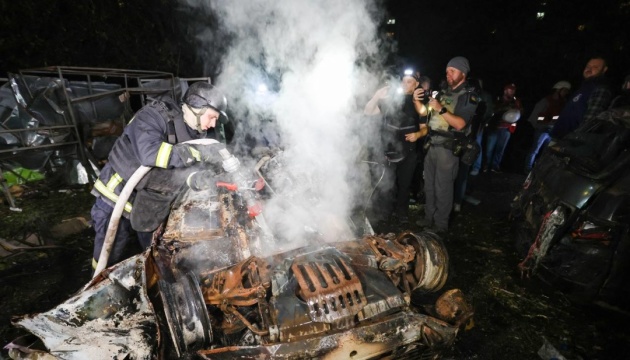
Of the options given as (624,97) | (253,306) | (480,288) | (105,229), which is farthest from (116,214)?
(624,97)

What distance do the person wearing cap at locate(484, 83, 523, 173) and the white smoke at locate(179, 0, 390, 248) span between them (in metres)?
Result: 3.68

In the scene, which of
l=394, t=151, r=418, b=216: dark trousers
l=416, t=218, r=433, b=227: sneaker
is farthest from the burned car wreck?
l=394, t=151, r=418, b=216: dark trousers

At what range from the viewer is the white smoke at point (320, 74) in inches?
162

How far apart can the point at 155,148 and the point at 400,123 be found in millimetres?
3656

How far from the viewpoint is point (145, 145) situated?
2916 mm

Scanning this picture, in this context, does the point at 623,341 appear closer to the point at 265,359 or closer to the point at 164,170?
the point at 265,359

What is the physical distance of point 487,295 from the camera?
3568 millimetres

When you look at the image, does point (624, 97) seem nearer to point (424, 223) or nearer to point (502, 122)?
point (502, 122)

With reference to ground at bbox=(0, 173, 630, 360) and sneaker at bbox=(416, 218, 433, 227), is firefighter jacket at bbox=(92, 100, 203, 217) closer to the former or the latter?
ground at bbox=(0, 173, 630, 360)

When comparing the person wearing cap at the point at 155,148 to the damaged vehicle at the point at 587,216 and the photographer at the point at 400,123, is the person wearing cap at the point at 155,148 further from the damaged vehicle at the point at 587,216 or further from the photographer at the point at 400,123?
the damaged vehicle at the point at 587,216

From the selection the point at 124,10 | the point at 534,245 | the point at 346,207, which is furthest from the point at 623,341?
the point at 124,10

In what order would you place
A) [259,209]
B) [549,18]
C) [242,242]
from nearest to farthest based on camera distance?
[242,242]
[259,209]
[549,18]

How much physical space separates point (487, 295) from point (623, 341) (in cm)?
114

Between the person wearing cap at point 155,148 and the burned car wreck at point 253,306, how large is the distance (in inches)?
28.4
